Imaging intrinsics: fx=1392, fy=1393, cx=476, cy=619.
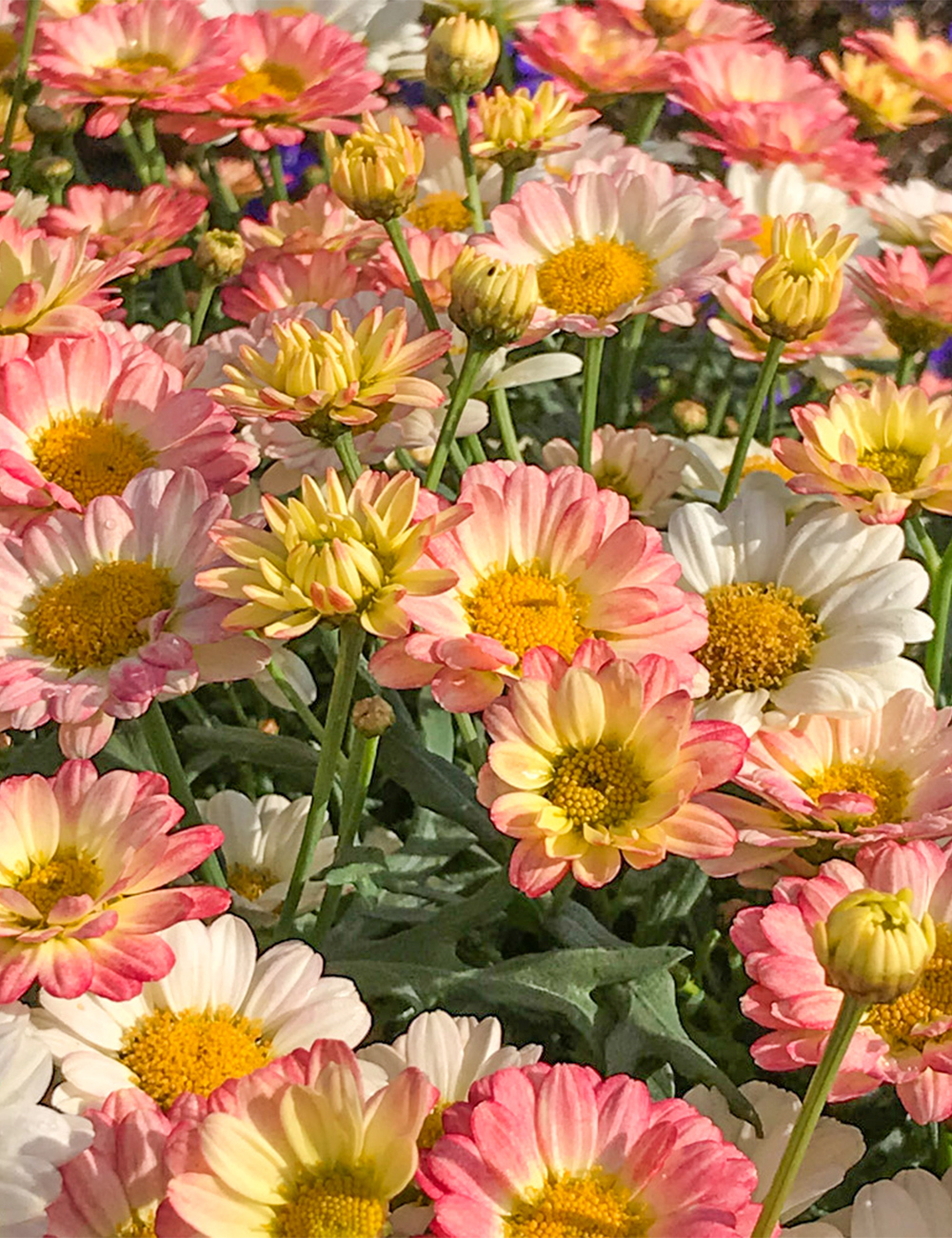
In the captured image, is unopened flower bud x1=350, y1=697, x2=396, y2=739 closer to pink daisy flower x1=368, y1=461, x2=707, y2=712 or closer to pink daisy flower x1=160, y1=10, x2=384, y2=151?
pink daisy flower x1=368, y1=461, x2=707, y2=712

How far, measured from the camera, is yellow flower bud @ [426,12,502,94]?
98cm

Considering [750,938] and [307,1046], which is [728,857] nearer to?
[750,938]

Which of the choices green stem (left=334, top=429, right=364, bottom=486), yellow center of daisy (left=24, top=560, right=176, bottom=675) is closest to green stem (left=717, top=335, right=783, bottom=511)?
green stem (left=334, top=429, right=364, bottom=486)

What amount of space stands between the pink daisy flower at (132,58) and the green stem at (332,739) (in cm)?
58

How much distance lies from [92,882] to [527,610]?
0.81 feet

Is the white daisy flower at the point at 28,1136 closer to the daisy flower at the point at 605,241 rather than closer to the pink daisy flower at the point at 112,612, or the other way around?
the pink daisy flower at the point at 112,612

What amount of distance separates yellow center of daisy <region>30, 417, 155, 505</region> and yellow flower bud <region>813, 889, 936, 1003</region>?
0.51 m

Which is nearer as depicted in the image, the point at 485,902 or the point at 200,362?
the point at 485,902

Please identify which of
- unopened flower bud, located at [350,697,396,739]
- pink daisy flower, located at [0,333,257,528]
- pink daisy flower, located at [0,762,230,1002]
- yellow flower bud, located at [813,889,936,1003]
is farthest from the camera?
pink daisy flower, located at [0,333,257,528]

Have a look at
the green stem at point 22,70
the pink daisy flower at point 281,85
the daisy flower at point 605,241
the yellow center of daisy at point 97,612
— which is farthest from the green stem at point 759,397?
the green stem at point 22,70

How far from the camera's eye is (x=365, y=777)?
730 millimetres

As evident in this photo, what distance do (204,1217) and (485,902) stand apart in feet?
0.80

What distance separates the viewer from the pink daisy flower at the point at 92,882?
58 cm

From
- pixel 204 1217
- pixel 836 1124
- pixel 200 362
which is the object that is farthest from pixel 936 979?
pixel 200 362
